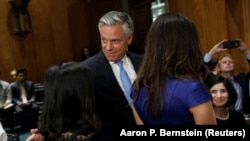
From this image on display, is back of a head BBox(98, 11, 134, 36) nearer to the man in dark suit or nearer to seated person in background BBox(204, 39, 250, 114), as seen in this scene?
the man in dark suit

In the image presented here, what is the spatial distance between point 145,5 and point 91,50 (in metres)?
1.72

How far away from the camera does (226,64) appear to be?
4.19 m

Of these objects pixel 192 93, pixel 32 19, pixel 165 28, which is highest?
pixel 32 19

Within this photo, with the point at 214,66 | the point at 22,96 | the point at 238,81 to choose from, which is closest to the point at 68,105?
the point at 214,66

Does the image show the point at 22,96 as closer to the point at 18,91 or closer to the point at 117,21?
the point at 18,91

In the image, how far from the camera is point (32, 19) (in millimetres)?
8953

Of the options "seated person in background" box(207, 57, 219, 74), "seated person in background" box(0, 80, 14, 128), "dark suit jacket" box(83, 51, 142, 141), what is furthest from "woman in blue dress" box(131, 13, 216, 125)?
"seated person in background" box(0, 80, 14, 128)

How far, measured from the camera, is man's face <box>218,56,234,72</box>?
13.7 ft

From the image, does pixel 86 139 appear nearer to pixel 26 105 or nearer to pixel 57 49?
pixel 26 105

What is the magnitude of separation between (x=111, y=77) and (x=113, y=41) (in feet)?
0.65

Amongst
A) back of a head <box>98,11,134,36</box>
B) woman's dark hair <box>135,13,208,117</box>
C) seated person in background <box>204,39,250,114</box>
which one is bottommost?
seated person in background <box>204,39,250,114</box>

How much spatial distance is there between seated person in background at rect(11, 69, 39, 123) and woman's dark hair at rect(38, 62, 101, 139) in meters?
5.44

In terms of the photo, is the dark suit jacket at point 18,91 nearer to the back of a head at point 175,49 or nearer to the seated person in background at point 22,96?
the seated person in background at point 22,96

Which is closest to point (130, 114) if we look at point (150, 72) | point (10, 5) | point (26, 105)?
point (150, 72)
